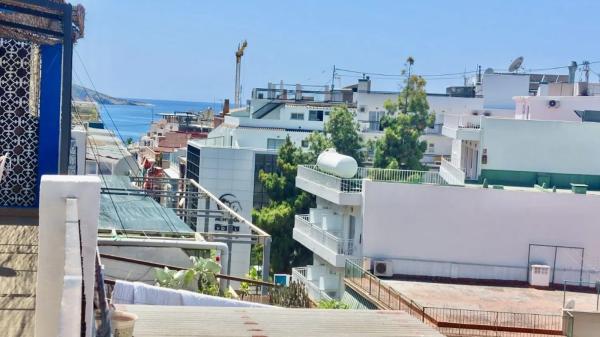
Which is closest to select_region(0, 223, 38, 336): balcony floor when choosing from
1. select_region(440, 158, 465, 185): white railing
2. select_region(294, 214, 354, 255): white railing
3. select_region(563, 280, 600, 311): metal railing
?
select_region(563, 280, 600, 311): metal railing

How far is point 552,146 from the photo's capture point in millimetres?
25641

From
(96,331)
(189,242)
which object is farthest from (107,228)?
(96,331)

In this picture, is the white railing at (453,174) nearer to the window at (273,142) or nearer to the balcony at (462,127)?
the balcony at (462,127)

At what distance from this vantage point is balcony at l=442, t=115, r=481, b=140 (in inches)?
1054

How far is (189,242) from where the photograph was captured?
490 inches

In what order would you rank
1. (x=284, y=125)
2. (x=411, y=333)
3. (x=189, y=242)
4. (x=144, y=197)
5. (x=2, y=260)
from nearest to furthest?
(x=2, y=260) → (x=411, y=333) → (x=189, y=242) → (x=144, y=197) → (x=284, y=125)

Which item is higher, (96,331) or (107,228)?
(96,331)

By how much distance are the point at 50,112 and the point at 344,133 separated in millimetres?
27589

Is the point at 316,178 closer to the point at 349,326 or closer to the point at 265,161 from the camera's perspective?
the point at 265,161

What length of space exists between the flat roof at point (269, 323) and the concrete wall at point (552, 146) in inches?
720

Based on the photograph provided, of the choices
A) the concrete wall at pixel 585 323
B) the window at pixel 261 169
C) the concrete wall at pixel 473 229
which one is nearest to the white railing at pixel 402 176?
the concrete wall at pixel 473 229

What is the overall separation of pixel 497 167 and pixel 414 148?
8.92 metres

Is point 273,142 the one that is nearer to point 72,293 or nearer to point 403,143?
point 403,143

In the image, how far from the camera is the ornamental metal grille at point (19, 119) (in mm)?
9711
